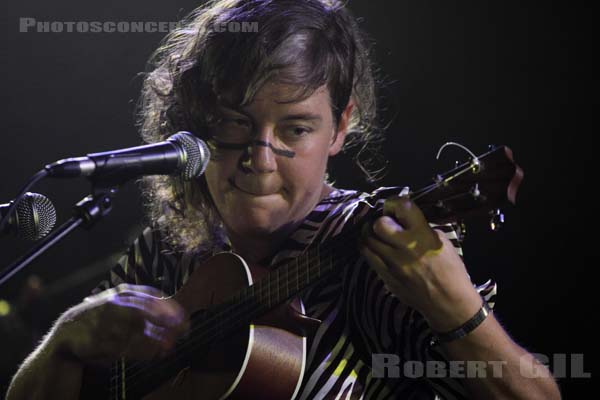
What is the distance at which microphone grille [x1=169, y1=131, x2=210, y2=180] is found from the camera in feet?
5.48

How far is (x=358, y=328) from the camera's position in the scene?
1.90 metres

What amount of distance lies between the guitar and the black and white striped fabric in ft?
0.30

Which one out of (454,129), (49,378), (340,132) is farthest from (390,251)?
(454,129)

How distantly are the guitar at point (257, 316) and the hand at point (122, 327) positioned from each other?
0.04m

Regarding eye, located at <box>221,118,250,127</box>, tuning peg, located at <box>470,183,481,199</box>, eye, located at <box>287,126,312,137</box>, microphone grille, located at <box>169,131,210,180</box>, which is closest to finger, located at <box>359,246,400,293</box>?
tuning peg, located at <box>470,183,481,199</box>

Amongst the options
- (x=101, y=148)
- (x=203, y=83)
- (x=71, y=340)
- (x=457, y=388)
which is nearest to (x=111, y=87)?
(x=101, y=148)

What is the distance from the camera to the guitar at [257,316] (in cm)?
155

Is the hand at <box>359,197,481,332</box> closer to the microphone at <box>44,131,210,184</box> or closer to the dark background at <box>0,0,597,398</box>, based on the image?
the microphone at <box>44,131,210,184</box>

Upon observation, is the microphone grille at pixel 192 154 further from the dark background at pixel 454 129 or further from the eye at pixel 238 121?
the dark background at pixel 454 129

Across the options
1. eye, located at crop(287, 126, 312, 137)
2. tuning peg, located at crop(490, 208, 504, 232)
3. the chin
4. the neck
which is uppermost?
eye, located at crop(287, 126, 312, 137)

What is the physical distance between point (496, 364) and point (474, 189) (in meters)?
0.41

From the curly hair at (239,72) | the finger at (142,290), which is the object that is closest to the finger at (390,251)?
the curly hair at (239,72)

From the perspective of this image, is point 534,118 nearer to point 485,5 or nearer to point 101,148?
point 485,5

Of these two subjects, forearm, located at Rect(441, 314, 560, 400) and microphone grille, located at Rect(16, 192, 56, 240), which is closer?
forearm, located at Rect(441, 314, 560, 400)
